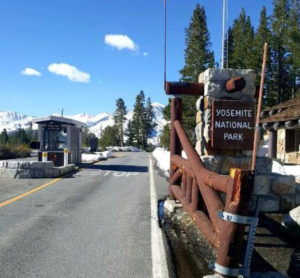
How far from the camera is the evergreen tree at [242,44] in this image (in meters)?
40.3

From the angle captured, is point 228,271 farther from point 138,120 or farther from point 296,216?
point 138,120

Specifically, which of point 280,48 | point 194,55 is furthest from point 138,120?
point 280,48

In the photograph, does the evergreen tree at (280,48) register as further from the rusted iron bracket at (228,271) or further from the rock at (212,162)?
the rusted iron bracket at (228,271)

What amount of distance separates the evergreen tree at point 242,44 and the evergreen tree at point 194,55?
3.04 m

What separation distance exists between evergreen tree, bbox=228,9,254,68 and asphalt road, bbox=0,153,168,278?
33.2m

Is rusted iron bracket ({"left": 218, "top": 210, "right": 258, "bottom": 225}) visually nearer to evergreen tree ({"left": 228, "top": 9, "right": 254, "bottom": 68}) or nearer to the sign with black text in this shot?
the sign with black text

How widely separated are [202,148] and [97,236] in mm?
2511

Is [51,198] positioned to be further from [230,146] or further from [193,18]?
[193,18]

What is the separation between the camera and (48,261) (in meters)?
4.14

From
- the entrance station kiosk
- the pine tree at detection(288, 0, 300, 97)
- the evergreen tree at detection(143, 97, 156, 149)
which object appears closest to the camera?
the entrance station kiosk

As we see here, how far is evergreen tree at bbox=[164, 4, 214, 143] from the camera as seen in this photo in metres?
42.6

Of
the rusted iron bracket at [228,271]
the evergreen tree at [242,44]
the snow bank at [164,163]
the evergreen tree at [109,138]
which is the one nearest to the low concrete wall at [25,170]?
the snow bank at [164,163]

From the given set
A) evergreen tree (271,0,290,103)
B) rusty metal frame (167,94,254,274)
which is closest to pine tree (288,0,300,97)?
evergreen tree (271,0,290,103)

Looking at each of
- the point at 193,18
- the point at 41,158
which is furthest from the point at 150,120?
the point at 41,158
